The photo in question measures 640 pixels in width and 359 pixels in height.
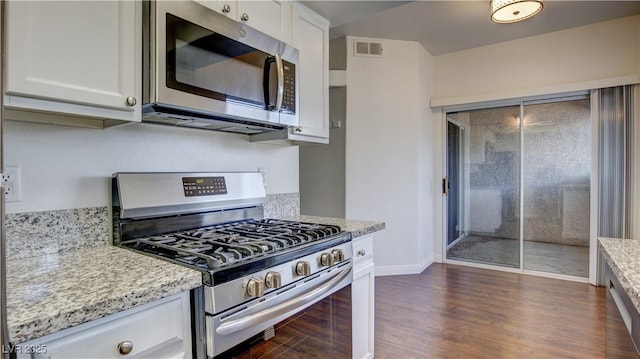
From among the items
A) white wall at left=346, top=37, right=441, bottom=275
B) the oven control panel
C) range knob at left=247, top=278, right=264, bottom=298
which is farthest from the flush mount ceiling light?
range knob at left=247, top=278, right=264, bottom=298

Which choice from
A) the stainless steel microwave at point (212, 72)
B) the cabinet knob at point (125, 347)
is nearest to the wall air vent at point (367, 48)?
the stainless steel microwave at point (212, 72)

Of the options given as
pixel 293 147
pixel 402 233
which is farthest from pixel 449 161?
pixel 293 147

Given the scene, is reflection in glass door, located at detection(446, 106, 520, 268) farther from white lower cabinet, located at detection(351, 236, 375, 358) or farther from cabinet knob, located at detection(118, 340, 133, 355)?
cabinet knob, located at detection(118, 340, 133, 355)

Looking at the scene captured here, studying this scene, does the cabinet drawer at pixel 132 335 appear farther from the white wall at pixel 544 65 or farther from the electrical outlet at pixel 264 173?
the white wall at pixel 544 65

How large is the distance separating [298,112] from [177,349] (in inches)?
49.6

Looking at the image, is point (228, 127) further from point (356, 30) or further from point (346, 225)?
point (356, 30)

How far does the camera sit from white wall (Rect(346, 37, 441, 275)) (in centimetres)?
375

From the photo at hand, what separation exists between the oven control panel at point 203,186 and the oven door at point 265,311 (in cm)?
70

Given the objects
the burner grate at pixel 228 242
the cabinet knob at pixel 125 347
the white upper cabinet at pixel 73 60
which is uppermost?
the white upper cabinet at pixel 73 60

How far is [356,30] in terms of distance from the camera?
3537 millimetres

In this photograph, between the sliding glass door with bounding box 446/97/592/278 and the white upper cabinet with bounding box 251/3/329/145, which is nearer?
the white upper cabinet with bounding box 251/3/329/145

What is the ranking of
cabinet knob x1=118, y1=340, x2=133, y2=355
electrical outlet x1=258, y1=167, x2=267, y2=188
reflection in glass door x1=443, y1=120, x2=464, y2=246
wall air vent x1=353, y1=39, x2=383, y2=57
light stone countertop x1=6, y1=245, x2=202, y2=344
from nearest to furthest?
light stone countertop x1=6, y1=245, x2=202, y2=344 < cabinet knob x1=118, y1=340, x2=133, y2=355 < electrical outlet x1=258, y1=167, x2=267, y2=188 < wall air vent x1=353, y1=39, x2=383, y2=57 < reflection in glass door x1=443, y1=120, x2=464, y2=246

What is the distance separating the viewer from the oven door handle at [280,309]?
1011 millimetres

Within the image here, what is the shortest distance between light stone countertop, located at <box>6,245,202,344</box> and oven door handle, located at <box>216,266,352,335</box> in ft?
0.57
